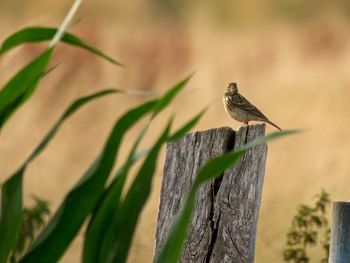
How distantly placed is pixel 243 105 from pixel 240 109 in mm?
30

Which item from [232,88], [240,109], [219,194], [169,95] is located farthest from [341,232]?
[232,88]

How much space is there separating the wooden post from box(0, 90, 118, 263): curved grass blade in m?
1.73

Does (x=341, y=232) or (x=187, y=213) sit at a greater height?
(x=341, y=232)

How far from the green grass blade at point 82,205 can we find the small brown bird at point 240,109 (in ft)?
14.6

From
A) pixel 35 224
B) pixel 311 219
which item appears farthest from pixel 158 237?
pixel 35 224

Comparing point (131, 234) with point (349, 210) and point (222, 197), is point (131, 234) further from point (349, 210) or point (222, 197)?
point (349, 210)

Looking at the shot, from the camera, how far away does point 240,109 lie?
6.46 m

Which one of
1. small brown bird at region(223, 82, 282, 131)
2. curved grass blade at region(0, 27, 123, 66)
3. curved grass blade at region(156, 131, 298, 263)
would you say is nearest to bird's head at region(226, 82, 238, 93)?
small brown bird at region(223, 82, 282, 131)

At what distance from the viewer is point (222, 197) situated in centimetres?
321

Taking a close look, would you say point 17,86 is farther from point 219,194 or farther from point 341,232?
point 341,232

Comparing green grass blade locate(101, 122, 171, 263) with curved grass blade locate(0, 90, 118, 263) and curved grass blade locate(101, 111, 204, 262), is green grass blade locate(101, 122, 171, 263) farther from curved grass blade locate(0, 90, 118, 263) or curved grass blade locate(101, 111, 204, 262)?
curved grass blade locate(0, 90, 118, 263)

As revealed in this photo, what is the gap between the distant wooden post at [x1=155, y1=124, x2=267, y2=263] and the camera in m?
3.16

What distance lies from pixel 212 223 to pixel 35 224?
5186 mm

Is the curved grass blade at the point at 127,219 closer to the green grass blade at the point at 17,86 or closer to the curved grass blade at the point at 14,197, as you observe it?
the curved grass blade at the point at 14,197
